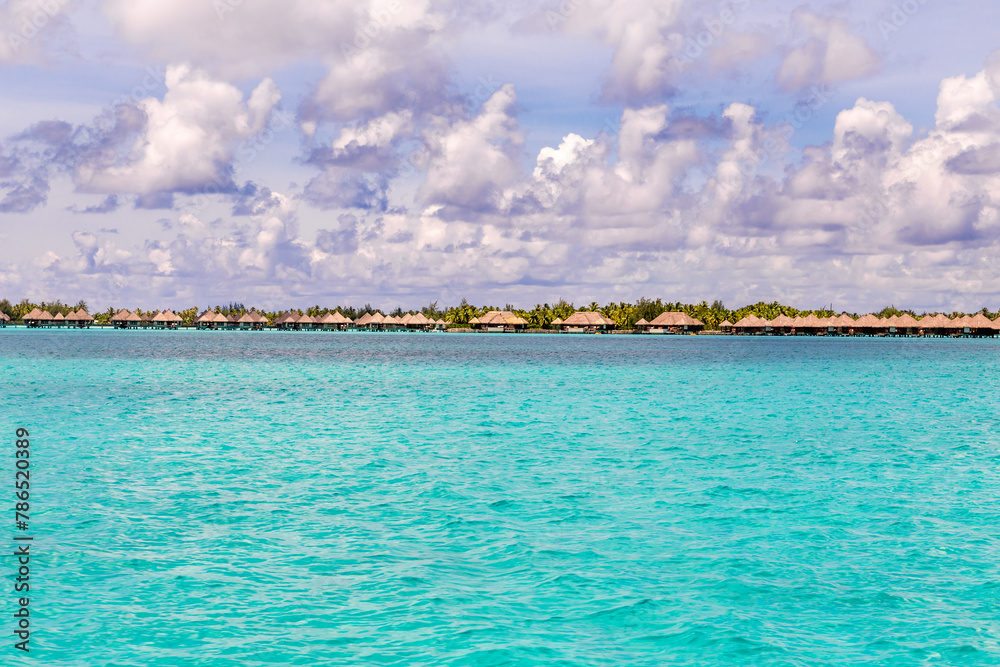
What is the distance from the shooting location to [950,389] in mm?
38750

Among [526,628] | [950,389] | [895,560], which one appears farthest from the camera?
[950,389]

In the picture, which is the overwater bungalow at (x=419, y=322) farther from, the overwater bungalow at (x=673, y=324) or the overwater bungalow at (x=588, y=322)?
the overwater bungalow at (x=673, y=324)

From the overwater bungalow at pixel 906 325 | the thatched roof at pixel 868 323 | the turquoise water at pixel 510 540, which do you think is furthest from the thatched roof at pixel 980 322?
the turquoise water at pixel 510 540

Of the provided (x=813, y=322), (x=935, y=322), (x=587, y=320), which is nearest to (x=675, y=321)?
(x=587, y=320)

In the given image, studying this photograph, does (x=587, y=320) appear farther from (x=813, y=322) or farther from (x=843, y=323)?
(x=843, y=323)

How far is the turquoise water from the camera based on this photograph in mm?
7590

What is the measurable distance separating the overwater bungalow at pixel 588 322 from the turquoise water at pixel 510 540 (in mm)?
133748

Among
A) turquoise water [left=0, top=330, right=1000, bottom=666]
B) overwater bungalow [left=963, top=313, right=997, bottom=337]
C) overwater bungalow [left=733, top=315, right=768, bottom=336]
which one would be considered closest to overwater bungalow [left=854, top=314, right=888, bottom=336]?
overwater bungalow [left=963, top=313, right=997, bottom=337]

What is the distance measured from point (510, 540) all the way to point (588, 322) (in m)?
150

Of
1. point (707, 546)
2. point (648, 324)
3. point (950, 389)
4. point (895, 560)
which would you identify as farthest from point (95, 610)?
point (648, 324)

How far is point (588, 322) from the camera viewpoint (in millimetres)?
160125

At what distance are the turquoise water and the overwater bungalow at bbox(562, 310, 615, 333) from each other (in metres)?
134

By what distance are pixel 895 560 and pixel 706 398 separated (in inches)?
943

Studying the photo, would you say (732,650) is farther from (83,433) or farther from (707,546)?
(83,433)
